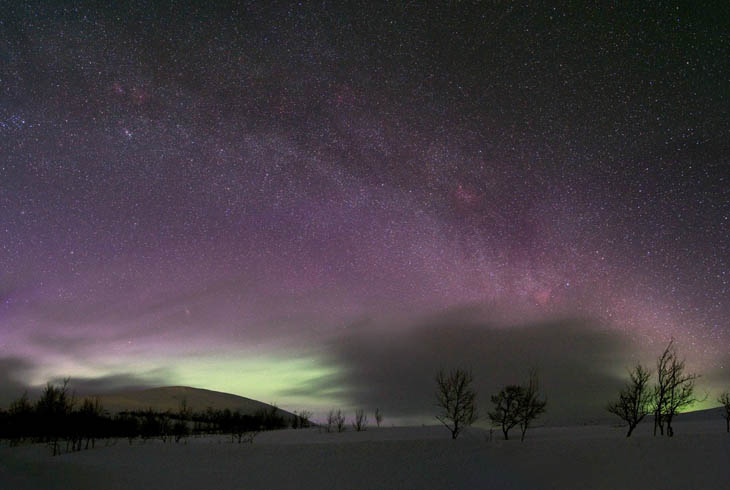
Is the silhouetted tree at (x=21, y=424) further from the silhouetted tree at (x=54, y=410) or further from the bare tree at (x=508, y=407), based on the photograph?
the bare tree at (x=508, y=407)

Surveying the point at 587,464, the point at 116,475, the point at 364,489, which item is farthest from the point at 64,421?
the point at 587,464

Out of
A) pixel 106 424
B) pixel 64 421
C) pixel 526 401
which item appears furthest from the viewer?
pixel 106 424

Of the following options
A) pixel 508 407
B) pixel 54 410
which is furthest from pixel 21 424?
pixel 508 407

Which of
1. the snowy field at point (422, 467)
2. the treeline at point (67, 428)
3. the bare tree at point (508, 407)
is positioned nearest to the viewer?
the snowy field at point (422, 467)

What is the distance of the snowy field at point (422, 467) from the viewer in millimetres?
27781

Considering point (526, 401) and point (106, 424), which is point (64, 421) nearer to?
point (106, 424)

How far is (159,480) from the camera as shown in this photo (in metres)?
34.2

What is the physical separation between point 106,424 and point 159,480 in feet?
259

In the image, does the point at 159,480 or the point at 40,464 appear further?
the point at 40,464

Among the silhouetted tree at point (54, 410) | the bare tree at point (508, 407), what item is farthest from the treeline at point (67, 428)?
the bare tree at point (508, 407)

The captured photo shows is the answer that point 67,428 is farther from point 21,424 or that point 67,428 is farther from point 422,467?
point 422,467

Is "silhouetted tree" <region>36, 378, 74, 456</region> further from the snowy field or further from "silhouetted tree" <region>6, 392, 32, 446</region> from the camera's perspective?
Result: the snowy field

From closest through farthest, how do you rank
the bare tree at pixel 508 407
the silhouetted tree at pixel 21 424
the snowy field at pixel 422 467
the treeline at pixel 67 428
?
the snowy field at pixel 422 467 → the bare tree at pixel 508 407 → the treeline at pixel 67 428 → the silhouetted tree at pixel 21 424

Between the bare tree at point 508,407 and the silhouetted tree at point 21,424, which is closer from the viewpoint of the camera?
the bare tree at point 508,407
